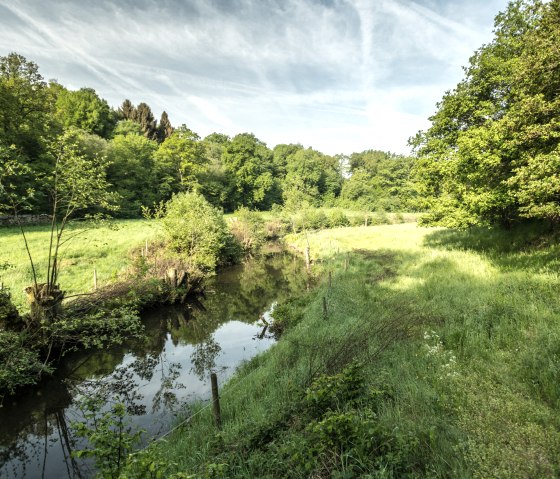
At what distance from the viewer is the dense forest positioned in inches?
1296

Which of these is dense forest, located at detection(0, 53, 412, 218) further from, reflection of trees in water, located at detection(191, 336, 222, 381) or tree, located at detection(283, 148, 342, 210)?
reflection of trees in water, located at detection(191, 336, 222, 381)

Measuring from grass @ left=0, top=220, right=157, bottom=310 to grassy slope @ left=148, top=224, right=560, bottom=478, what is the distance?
1062 cm

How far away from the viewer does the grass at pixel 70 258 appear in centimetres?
1709

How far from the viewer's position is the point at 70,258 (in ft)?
72.6

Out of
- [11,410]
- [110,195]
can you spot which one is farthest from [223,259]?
[11,410]

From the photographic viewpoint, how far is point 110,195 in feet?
41.7

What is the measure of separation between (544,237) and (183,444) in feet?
65.0

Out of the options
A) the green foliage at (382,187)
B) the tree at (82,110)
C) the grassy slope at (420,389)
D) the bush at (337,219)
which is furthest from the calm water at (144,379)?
the green foliage at (382,187)

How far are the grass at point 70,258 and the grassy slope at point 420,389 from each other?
34.8 feet

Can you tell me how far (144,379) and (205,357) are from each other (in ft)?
9.81

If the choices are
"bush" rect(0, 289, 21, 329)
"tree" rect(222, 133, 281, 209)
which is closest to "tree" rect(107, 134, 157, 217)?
"tree" rect(222, 133, 281, 209)

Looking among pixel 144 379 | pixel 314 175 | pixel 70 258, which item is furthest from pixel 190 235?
pixel 314 175

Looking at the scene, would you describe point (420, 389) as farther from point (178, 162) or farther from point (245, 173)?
point (245, 173)

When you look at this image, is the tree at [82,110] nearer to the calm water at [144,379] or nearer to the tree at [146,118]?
the tree at [146,118]
